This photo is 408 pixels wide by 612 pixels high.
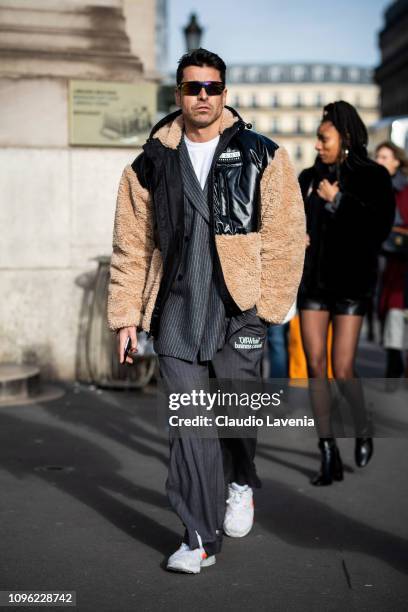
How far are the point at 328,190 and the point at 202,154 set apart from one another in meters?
1.54

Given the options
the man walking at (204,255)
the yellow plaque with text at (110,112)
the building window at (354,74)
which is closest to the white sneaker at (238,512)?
the man walking at (204,255)

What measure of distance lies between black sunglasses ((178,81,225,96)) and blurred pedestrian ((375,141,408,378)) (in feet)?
14.4

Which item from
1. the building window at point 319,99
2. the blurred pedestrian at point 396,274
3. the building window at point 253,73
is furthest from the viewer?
the building window at point 253,73

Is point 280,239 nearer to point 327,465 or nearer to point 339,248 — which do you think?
point 339,248

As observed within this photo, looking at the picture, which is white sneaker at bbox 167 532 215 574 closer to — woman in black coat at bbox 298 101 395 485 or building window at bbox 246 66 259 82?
woman in black coat at bbox 298 101 395 485

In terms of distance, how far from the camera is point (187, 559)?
4016 millimetres

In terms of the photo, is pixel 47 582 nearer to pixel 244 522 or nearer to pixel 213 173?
pixel 244 522

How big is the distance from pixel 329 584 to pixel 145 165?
1.73 meters

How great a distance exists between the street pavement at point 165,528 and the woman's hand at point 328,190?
1470 mm

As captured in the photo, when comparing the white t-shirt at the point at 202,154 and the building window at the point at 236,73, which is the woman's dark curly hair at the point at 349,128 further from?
the building window at the point at 236,73

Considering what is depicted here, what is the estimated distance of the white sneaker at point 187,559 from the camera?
4.01 metres

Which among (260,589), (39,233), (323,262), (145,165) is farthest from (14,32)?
(260,589)

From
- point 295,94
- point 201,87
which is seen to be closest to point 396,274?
point 201,87

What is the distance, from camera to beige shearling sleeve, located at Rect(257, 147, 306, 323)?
4137 mm
